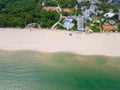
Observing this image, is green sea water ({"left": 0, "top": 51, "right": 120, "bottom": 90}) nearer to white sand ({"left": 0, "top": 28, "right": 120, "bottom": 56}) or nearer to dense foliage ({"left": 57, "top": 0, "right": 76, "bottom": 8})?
white sand ({"left": 0, "top": 28, "right": 120, "bottom": 56})

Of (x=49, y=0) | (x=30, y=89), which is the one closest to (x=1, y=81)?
(x=30, y=89)

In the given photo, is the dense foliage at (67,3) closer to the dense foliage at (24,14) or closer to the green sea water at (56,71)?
the dense foliage at (24,14)

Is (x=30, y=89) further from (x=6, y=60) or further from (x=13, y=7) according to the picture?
(x=13, y=7)

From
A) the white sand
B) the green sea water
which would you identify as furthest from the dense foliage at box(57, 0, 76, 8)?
the green sea water

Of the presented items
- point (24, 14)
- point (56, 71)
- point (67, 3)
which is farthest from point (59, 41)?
point (67, 3)

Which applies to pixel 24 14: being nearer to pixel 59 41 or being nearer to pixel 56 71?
pixel 59 41

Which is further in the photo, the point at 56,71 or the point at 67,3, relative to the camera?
the point at 67,3
